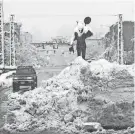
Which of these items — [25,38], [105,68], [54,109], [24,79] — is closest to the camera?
[54,109]

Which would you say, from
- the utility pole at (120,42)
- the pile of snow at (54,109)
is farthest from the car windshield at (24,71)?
the utility pole at (120,42)

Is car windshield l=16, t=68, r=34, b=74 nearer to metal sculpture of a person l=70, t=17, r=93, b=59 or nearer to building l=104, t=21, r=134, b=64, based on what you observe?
metal sculpture of a person l=70, t=17, r=93, b=59

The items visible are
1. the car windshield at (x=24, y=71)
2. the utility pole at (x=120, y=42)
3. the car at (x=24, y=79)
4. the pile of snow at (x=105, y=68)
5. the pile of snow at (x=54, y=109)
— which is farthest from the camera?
the utility pole at (x=120, y=42)

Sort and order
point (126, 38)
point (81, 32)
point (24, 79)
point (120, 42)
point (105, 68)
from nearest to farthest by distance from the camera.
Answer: point (105, 68)
point (81, 32)
point (24, 79)
point (120, 42)
point (126, 38)

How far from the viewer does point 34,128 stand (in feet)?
38.5

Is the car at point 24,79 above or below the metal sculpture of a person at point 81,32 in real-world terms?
below

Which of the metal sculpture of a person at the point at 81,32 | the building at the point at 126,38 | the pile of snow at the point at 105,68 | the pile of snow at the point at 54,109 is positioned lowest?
the pile of snow at the point at 54,109

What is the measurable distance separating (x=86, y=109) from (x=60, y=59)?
85754 mm

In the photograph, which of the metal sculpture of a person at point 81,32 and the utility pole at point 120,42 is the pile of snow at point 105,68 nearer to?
the metal sculpture of a person at point 81,32

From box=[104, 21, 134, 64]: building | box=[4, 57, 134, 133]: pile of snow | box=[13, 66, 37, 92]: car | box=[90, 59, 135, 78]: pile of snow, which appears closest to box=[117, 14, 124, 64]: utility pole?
box=[104, 21, 134, 64]: building

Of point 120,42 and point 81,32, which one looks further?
point 120,42

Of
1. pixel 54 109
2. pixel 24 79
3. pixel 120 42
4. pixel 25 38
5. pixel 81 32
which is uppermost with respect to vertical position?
pixel 25 38

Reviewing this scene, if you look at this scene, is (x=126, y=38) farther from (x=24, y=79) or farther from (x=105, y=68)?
(x=105, y=68)

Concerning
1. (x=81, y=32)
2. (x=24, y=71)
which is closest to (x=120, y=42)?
(x=24, y=71)
